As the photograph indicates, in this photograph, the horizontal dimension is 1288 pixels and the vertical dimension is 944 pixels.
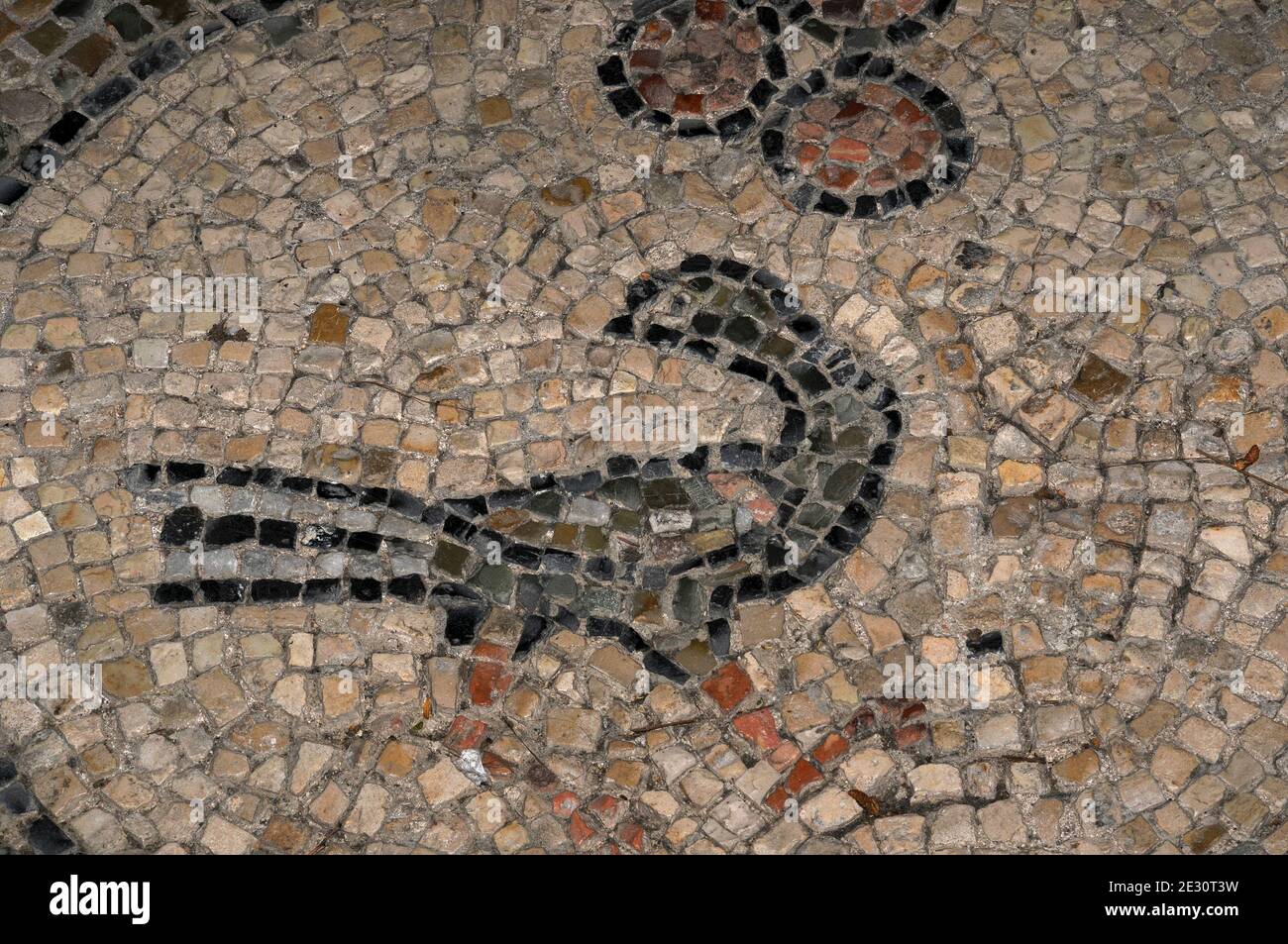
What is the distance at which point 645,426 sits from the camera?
5.52 meters

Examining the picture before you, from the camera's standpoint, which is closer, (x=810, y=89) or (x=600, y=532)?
(x=600, y=532)

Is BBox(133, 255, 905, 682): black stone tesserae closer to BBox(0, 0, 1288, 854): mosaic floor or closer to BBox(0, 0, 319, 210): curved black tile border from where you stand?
BBox(0, 0, 1288, 854): mosaic floor

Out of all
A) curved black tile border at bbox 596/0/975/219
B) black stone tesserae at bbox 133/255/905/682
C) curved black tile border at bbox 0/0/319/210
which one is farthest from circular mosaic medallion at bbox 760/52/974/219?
curved black tile border at bbox 0/0/319/210

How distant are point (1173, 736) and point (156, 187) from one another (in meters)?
4.07

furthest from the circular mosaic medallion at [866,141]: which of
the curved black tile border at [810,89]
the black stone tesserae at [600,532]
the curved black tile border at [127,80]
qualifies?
the curved black tile border at [127,80]

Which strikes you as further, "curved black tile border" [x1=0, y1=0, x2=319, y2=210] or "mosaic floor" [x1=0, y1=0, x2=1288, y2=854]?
"curved black tile border" [x1=0, y1=0, x2=319, y2=210]

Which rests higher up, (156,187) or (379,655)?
(156,187)

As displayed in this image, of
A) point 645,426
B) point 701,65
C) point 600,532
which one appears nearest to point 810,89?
point 701,65

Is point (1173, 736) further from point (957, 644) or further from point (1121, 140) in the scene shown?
point (1121, 140)

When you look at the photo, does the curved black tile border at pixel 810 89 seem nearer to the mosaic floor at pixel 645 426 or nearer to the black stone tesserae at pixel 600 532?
the mosaic floor at pixel 645 426

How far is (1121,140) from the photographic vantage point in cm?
574

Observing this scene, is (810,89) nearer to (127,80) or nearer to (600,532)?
(600,532)

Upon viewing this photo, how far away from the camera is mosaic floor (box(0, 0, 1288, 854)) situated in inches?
205

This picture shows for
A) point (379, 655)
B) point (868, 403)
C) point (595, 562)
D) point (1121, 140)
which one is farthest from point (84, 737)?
point (1121, 140)
